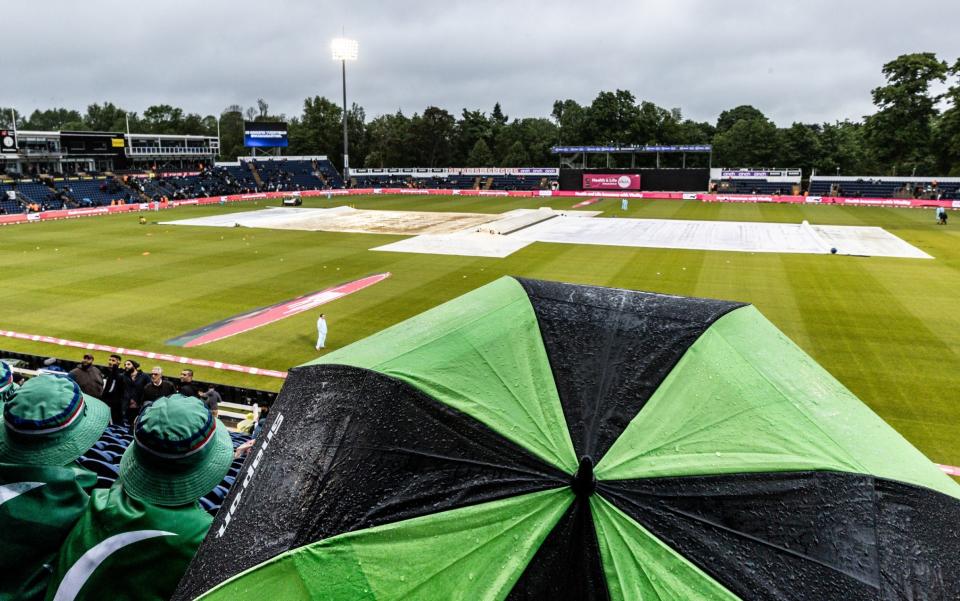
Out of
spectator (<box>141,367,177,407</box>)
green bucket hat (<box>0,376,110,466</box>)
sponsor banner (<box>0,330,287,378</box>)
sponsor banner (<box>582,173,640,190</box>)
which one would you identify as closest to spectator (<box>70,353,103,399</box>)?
spectator (<box>141,367,177,407</box>)

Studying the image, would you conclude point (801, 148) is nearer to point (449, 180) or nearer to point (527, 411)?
point (449, 180)

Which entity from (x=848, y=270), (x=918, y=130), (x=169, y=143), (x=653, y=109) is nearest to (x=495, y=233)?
(x=848, y=270)

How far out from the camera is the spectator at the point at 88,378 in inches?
386

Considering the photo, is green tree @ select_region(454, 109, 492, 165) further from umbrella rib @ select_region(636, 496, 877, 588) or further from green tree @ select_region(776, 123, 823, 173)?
umbrella rib @ select_region(636, 496, 877, 588)

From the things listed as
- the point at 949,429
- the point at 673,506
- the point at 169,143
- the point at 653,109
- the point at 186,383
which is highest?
the point at 653,109

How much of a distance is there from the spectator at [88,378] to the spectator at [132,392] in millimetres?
401

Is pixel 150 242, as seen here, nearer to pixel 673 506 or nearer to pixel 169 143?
pixel 673 506

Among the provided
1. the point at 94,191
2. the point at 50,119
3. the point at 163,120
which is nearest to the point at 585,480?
the point at 94,191

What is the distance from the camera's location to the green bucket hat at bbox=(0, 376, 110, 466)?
118 inches

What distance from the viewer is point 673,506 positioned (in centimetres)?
244

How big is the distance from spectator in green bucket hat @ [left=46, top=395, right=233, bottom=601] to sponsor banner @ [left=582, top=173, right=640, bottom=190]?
68518mm

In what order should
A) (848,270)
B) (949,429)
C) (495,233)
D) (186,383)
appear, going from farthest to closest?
(495,233)
(848,270)
(949,429)
(186,383)

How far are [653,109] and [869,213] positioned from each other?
185 ft

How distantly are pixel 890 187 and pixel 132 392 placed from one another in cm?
7136
